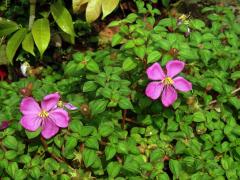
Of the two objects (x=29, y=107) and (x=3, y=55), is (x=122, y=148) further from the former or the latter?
(x=3, y=55)

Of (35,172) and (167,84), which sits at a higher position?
(167,84)

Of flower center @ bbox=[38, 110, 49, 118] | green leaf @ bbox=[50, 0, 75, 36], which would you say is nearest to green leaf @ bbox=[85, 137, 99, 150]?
flower center @ bbox=[38, 110, 49, 118]

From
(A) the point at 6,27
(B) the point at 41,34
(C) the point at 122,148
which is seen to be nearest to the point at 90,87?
(C) the point at 122,148

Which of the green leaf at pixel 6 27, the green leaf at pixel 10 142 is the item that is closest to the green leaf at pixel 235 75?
the green leaf at pixel 10 142

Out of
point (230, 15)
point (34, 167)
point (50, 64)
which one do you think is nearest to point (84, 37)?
point (50, 64)

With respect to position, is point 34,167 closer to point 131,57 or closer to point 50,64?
point 131,57
